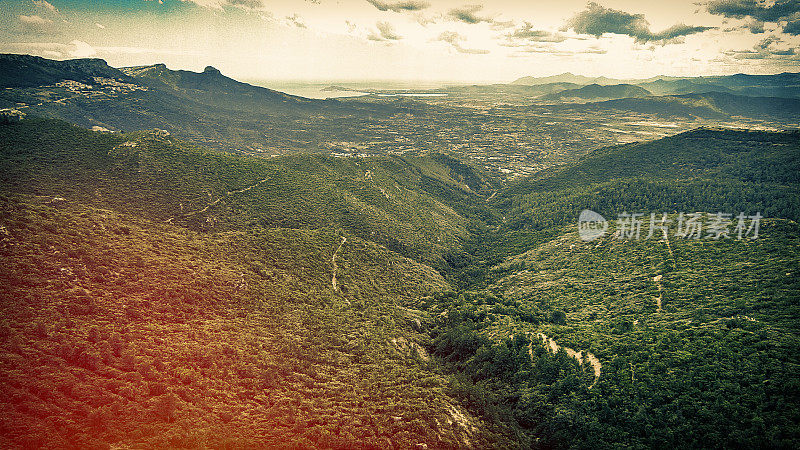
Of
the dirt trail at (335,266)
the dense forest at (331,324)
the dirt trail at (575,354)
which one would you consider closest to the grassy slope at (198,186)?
the dense forest at (331,324)

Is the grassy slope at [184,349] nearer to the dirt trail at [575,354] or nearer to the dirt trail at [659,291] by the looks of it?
the dirt trail at [575,354]

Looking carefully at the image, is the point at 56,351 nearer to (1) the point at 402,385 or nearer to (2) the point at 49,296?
(2) the point at 49,296

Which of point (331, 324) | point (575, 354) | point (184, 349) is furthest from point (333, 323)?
point (575, 354)

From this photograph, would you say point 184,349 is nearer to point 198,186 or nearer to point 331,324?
point 331,324

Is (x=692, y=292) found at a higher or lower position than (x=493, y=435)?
higher

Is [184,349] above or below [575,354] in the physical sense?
above

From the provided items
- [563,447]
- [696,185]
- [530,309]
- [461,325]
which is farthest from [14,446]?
[696,185]

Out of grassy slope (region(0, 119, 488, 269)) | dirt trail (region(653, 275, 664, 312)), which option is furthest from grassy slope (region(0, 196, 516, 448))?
dirt trail (region(653, 275, 664, 312))

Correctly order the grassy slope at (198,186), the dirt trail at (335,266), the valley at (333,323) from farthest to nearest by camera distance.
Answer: the grassy slope at (198,186) → the dirt trail at (335,266) → the valley at (333,323)
